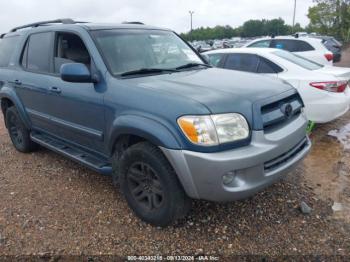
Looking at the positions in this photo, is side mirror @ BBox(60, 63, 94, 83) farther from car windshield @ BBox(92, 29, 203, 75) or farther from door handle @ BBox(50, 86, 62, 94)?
door handle @ BBox(50, 86, 62, 94)

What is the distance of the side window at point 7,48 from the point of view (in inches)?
196

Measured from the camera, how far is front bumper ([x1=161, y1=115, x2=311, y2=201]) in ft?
8.43

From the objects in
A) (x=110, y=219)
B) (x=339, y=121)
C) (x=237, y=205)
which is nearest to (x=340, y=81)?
(x=339, y=121)

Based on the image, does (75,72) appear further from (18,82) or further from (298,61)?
(298,61)

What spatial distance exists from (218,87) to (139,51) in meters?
1.09

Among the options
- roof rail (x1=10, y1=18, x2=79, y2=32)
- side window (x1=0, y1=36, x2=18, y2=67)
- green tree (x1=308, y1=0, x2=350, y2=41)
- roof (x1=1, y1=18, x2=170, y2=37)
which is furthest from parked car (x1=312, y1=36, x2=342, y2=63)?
green tree (x1=308, y1=0, x2=350, y2=41)

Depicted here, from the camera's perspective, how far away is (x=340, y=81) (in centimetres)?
533

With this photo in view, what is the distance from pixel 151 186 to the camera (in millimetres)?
3045

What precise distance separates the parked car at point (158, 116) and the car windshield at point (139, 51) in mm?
12

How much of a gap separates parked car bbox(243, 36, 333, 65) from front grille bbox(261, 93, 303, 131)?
6.77 m

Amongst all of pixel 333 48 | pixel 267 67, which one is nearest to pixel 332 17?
pixel 333 48

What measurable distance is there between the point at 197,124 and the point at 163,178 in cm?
56

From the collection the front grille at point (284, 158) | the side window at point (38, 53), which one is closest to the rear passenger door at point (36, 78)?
the side window at point (38, 53)

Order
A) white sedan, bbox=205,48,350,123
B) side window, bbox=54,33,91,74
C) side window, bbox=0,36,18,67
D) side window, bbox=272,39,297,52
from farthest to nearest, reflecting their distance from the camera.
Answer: side window, bbox=272,39,297,52 → white sedan, bbox=205,48,350,123 → side window, bbox=0,36,18,67 → side window, bbox=54,33,91,74
